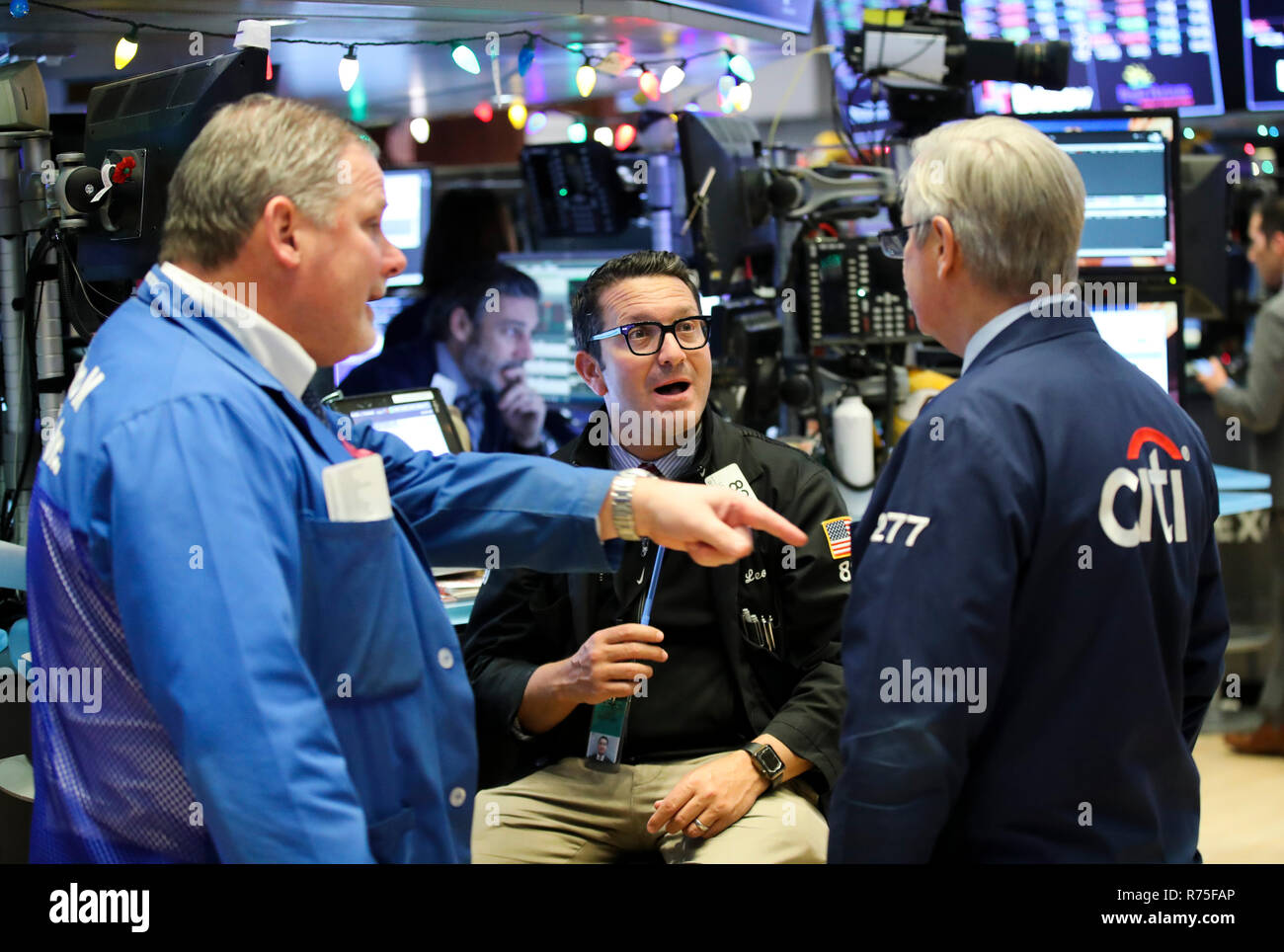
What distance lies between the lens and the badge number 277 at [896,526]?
4.90 feet

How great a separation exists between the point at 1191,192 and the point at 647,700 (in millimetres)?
2953

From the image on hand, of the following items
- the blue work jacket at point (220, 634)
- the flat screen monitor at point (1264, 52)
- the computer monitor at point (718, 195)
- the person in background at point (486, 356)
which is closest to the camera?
the blue work jacket at point (220, 634)

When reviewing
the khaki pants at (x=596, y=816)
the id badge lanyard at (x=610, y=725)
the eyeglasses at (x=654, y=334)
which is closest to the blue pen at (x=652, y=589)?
the id badge lanyard at (x=610, y=725)

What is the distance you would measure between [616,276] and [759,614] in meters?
0.71

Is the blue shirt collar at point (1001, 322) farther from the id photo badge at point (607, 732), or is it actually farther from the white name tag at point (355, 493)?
the id photo badge at point (607, 732)

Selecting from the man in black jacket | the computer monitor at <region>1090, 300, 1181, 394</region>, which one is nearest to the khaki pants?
the man in black jacket

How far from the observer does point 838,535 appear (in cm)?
228

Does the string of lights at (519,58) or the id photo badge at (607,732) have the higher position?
the string of lights at (519,58)

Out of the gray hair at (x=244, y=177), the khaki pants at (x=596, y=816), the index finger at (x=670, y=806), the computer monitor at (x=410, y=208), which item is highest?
the computer monitor at (x=410, y=208)

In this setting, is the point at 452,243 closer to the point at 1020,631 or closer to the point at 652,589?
the point at 652,589

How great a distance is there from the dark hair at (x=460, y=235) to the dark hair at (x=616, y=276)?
242cm

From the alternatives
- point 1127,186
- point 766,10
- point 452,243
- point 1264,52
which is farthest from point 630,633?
point 1264,52

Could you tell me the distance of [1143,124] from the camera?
142 inches

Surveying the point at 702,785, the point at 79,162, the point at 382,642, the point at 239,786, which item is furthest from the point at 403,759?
the point at 79,162
